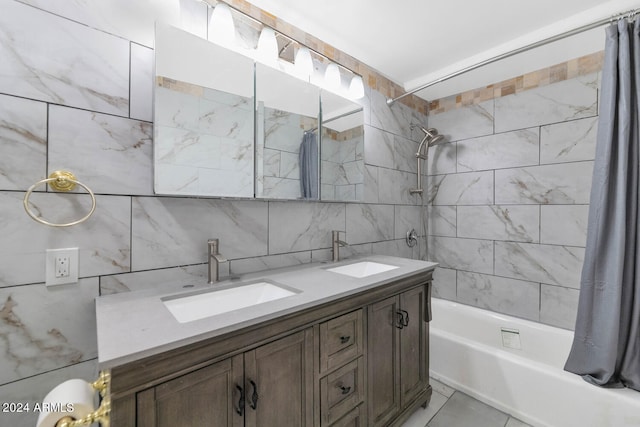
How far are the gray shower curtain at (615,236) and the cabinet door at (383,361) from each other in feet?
3.59

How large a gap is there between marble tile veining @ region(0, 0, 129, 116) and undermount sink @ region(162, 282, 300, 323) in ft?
2.64

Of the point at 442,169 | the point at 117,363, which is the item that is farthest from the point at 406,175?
the point at 117,363

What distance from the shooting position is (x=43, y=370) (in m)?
0.95

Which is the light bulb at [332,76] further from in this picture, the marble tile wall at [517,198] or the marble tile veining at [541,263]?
the marble tile veining at [541,263]

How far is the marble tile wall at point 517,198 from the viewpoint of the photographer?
1.99 m

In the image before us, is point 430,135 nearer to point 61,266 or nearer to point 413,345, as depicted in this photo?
point 413,345

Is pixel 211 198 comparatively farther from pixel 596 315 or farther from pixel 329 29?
pixel 596 315

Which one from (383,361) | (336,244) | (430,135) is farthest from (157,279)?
(430,135)

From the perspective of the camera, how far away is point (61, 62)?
3.27 ft

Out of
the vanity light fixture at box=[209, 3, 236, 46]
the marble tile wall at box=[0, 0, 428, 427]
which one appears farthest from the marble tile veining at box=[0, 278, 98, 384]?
the vanity light fixture at box=[209, 3, 236, 46]

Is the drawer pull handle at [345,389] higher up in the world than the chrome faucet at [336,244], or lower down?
lower down

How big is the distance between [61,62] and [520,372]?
8.97 ft

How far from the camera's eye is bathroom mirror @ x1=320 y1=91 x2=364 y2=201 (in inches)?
73.5

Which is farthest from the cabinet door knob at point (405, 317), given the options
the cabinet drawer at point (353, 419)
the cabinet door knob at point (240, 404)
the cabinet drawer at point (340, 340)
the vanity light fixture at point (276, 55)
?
the vanity light fixture at point (276, 55)
